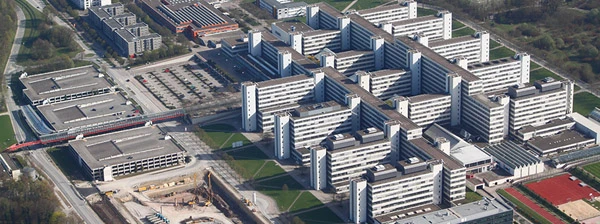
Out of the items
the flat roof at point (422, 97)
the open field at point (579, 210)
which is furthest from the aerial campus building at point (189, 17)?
the open field at point (579, 210)

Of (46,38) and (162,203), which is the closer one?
(162,203)

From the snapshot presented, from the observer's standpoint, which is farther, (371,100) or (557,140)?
(371,100)

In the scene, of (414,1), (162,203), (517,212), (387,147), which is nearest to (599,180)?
(517,212)

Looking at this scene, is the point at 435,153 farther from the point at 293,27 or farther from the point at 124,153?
the point at 293,27

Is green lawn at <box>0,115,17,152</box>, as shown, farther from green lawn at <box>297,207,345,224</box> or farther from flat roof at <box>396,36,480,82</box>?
flat roof at <box>396,36,480,82</box>

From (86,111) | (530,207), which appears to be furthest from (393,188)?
(86,111)

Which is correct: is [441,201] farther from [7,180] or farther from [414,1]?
[414,1]

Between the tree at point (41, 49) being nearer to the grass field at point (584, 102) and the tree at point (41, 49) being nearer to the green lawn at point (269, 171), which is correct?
the green lawn at point (269, 171)
